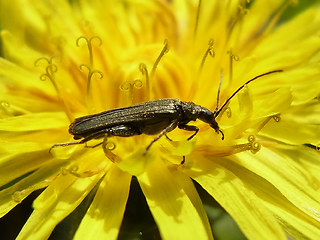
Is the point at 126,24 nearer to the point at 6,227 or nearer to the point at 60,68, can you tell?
the point at 60,68

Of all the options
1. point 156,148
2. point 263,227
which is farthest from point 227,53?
point 263,227

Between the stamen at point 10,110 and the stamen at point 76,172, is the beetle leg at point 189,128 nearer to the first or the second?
the stamen at point 76,172

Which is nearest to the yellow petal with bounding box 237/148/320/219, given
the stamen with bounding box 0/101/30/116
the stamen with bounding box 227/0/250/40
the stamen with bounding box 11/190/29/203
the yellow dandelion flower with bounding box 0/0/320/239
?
the yellow dandelion flower with bounding box 0/0/320/239

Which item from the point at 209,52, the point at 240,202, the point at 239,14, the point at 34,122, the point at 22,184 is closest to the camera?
the point at 240,202

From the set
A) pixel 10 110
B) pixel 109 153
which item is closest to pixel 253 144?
pixel 109 153

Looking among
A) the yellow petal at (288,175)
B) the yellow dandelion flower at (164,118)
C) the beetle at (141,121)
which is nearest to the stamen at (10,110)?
the yellow dandelion flower at (164,118)

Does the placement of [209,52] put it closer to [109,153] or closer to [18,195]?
[109,153]

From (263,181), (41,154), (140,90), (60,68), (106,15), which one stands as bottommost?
(263,181)
